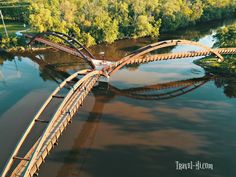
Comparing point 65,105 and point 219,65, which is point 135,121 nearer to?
point 65,105

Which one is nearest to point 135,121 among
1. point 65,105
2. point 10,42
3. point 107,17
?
point 65,105

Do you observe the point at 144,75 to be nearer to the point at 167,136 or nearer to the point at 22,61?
the point at 167,136

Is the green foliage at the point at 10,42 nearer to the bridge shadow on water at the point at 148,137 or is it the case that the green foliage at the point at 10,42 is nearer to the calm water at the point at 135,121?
the calm water at the point at 135,121

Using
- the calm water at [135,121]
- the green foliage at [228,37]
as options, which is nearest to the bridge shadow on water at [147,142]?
the calm water at [135,121]

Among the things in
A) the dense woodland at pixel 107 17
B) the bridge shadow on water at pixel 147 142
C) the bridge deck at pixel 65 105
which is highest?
the dense woodland at pixel 107 17

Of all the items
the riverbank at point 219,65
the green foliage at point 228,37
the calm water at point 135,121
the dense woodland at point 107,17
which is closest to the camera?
the calm water at point 135,121

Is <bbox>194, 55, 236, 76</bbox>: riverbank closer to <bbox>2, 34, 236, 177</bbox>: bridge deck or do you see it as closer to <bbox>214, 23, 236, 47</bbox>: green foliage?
<bbox>2, 34, 236, 177</bbox>: bridge deck
